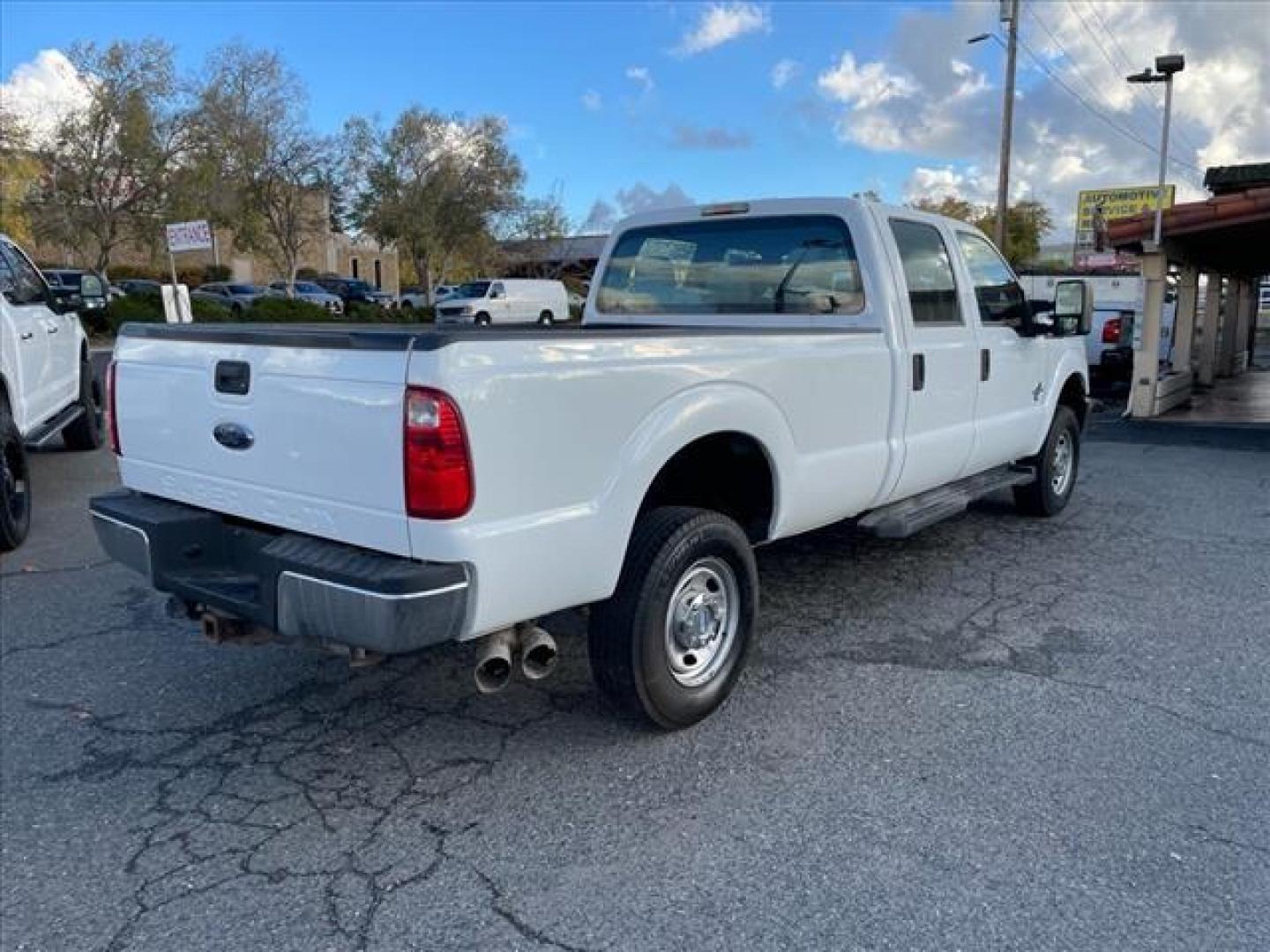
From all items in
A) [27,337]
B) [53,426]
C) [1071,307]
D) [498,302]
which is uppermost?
[498,302]

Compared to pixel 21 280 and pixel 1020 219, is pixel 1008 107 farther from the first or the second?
pixel 1020 219

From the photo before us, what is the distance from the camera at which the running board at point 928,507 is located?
474 centimetres

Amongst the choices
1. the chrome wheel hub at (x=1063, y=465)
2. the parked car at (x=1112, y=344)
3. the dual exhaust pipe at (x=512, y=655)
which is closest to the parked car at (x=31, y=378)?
the dual exhaust pipe at (x=512, y=655)

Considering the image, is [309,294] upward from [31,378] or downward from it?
upward

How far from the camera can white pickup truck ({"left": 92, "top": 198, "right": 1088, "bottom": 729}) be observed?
9.27 feet

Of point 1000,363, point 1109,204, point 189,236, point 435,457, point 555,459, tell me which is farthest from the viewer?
point 1109,204

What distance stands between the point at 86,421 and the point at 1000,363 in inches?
330

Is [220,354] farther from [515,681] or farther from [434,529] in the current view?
[515,681]

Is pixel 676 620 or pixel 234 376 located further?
pixel 676 620

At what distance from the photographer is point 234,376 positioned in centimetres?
328

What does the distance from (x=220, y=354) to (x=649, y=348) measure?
144 cm

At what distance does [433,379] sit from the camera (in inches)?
107

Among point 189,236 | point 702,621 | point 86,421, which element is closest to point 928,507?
point 702,621

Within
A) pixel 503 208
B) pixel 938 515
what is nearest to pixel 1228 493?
pixel 938 515
